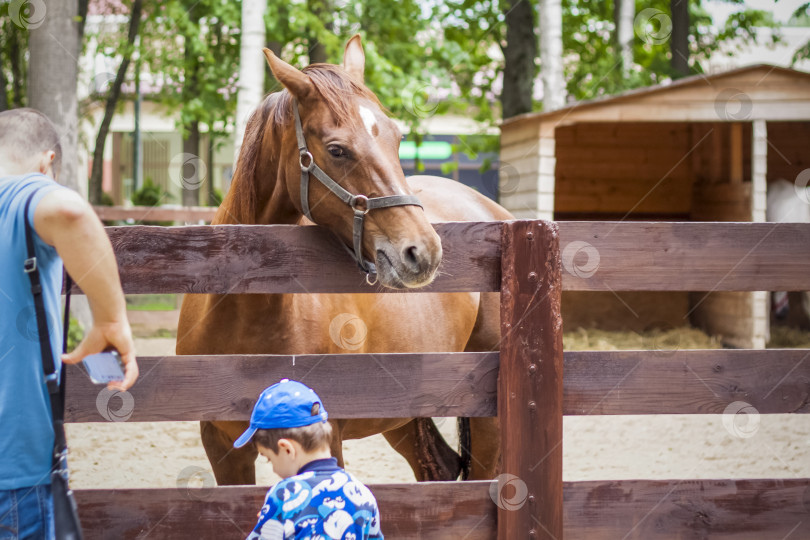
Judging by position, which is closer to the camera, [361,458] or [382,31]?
[361,458]

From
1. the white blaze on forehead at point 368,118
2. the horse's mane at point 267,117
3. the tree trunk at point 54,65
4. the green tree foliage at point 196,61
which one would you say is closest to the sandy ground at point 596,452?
the horse's mane at point 267,117

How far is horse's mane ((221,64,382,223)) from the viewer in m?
2.78

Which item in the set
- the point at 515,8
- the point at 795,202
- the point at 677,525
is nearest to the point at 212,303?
the point at 677,525

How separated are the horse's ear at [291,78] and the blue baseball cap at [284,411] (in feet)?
4.09

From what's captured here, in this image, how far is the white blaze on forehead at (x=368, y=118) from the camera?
272cm

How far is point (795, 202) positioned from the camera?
39.9ft

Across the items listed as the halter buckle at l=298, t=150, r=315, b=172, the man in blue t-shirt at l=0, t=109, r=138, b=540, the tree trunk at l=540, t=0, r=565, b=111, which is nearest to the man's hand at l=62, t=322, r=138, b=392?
the man in blue t-shirt at l=0, t=109, r=138, b=540

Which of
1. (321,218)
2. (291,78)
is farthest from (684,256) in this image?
(291,78)

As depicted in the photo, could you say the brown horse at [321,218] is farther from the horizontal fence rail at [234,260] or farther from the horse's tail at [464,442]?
the horse's tail at [464,442]

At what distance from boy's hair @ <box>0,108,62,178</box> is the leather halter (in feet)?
3.29

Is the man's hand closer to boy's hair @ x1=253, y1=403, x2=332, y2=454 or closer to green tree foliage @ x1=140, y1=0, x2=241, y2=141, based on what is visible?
boy's hair @ x1=253, y1=403, x2=332, y2=454

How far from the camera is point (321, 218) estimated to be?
2727 millimetres

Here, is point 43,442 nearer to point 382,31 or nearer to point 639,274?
point 639,274

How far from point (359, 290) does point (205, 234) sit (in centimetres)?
56
